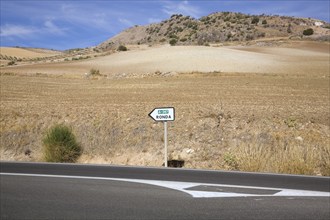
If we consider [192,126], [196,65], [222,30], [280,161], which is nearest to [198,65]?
[196,65]

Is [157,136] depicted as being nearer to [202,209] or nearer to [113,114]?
[113,114]

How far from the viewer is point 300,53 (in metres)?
80.3

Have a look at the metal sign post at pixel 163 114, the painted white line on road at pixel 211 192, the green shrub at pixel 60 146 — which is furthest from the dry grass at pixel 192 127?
the painted white line on road at pixel 211 192

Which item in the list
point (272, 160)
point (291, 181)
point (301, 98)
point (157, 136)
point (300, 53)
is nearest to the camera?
point (291, 181)

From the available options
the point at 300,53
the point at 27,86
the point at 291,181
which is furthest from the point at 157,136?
the point at 300,53

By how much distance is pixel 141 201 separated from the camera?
7.67m

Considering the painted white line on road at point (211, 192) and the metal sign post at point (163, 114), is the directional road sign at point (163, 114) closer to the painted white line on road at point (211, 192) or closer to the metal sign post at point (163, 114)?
the metal sign post at point (163, 114)

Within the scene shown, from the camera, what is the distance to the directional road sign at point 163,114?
13.9 meters

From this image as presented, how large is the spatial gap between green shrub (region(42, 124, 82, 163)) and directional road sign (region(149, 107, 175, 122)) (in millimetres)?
3894

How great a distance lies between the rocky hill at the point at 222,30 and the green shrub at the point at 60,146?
317ft

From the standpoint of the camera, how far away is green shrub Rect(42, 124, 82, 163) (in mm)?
15602

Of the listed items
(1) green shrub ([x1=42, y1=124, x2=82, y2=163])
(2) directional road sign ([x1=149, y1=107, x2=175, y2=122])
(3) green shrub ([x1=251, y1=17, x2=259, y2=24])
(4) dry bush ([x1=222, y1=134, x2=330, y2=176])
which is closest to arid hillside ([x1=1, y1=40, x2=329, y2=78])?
(1) green shrub ([x1=42, y1=124, x2=82, y2=163])

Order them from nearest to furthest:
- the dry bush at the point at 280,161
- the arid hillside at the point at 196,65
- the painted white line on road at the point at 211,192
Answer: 1. the painted white line on road at the point at 211,192
2. the dry bush at the point at 280,161
3. the arid hillside at the point at 196,65

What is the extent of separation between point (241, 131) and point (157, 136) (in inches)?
139
